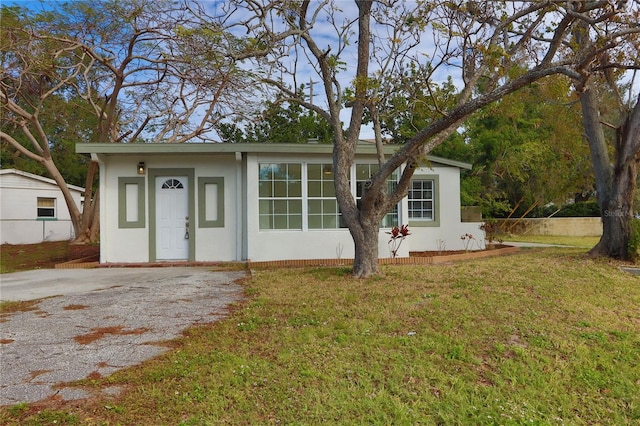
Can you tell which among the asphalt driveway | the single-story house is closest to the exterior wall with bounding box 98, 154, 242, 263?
the single-story house

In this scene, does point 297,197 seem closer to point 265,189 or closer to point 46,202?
point 265,189

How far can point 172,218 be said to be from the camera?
9680 mm

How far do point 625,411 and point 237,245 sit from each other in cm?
800

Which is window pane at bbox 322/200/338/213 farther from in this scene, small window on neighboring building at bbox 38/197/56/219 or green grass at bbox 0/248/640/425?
small window on neighboring building at bbox 38/197/56/219

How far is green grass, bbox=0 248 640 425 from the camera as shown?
277 centimetres

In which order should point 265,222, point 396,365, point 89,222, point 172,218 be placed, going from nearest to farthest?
point 396,365 → point 265,222 → point 172,218 → point 89,222

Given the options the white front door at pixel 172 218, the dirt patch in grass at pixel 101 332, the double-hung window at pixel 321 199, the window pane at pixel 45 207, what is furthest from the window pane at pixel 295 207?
the window pane at pixel 45 207

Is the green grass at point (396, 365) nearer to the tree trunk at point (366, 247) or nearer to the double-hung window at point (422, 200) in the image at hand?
the tree trunk at point (366, 247)

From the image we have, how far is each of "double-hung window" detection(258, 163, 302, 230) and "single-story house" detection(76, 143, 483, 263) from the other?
0.07ft

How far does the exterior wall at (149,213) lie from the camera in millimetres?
9445

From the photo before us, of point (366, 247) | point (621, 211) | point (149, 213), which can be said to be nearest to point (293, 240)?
point (366, 247)

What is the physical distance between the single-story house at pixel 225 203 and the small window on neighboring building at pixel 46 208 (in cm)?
→ 1000

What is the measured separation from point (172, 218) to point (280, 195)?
2.57 metres

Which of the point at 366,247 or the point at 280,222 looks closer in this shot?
the point at 366,247
